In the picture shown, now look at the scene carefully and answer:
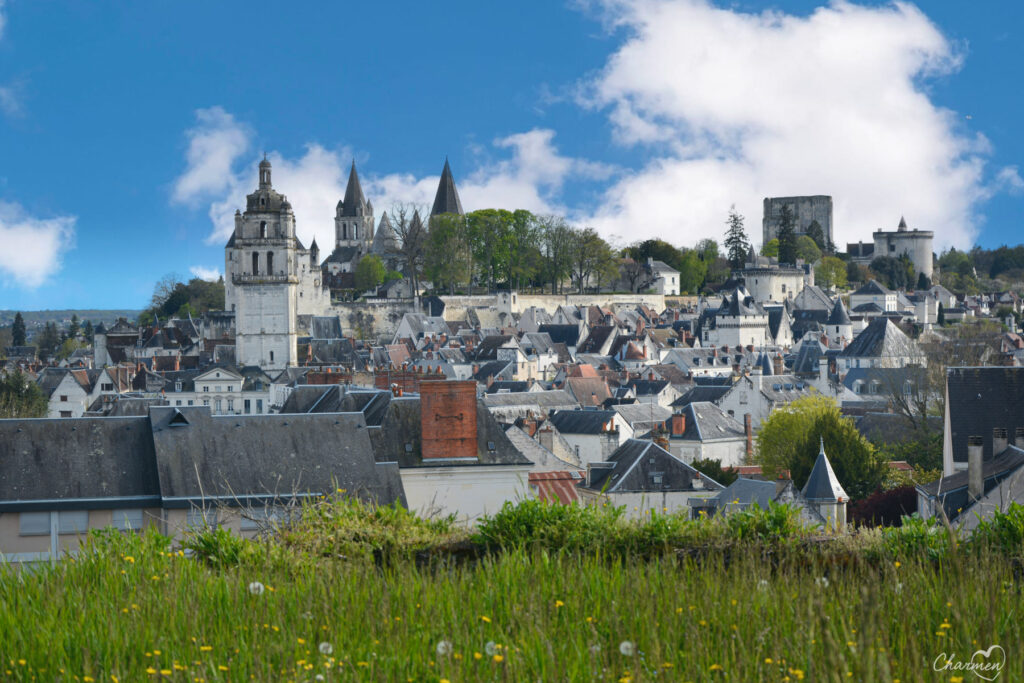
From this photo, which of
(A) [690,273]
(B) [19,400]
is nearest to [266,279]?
(B) [19,400]

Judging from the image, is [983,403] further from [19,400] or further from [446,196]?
[446,196]

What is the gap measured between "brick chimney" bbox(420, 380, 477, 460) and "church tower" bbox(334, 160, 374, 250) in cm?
9742

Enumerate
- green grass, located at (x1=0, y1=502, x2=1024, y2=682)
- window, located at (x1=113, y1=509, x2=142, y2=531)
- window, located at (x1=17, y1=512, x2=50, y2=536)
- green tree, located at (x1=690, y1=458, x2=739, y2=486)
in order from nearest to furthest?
green grass, located at (x1=0, y1=502, x2=1024, y2=682)
window, located at (x1=17, y1=512, x2=50, y2=536)
window, located at (x1=113, y1=509, x2=142, y2=531)
green tree, located at (x1=690, y1=458, x2=739, y2=486)

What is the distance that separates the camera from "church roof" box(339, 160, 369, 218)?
118 m

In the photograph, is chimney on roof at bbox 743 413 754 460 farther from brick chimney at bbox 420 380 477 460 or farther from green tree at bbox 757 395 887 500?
brick chimney at bbox 420 380 477 460

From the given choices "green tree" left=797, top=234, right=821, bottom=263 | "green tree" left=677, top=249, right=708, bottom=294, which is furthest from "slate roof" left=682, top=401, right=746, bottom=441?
"green tree" left=797, top=234, right=821, bottom=263

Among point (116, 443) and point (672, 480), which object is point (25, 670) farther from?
point (672, 480)

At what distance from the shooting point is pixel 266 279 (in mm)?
54875

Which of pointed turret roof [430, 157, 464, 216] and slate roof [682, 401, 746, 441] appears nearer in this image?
slate roof [682, 401, 746, 441]

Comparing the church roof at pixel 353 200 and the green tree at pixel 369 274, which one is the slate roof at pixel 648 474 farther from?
the church roof at pixel 353 200

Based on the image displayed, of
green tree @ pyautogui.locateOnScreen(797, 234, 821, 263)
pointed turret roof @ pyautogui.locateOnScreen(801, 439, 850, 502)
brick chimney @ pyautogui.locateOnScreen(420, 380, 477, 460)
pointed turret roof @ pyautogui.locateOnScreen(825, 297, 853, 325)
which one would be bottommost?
pointed turret roof @ pyautogui.locateOnScreen(801, 439, 850, 502)

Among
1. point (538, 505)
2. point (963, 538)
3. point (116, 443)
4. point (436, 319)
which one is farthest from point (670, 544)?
point (436, 319)

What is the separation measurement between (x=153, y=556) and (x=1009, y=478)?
13910mm

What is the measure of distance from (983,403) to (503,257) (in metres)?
67.7
